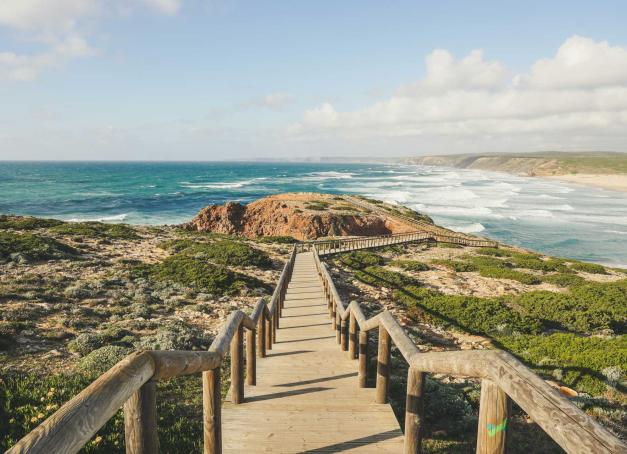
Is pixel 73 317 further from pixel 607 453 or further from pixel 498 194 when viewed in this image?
pixel 498 194

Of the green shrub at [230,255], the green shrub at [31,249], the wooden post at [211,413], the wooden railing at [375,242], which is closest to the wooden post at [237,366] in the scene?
the wooden post at [211,413]

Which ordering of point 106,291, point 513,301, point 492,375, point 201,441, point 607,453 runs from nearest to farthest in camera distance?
1. point 607,453
2. point 492,375
3. point 201,441
4. point 106,291
5. point 513,301

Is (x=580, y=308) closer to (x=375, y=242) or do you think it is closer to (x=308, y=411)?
(x=308, y=411)

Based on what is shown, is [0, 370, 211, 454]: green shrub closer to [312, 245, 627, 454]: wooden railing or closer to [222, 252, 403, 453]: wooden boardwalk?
[222, 252, 403, 453]: wooden boardwalk

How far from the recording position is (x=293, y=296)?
13.0m

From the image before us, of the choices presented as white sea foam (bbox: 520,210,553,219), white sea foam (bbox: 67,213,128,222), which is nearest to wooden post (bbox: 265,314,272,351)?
white sea foam (bbox: 67,213,128,222)

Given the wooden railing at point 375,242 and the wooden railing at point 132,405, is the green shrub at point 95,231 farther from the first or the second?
the wooden railing at point 132,405

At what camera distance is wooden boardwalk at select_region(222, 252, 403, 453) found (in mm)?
3831

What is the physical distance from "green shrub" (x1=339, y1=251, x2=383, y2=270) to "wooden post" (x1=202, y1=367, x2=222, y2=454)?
18.1 meters

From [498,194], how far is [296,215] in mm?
70996

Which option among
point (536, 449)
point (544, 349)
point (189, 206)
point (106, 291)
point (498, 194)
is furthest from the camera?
point (498, 194)

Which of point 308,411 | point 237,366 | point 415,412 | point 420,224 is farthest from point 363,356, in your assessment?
point 420,224

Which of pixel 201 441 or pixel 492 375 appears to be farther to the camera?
pixel 201 441

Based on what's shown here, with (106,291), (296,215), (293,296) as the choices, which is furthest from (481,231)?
(106,291)
